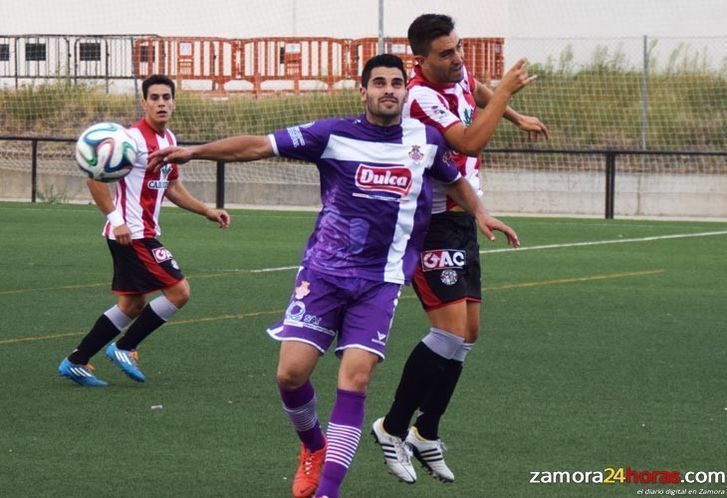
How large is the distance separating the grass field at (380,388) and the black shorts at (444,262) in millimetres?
772

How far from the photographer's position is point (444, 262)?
7.24 m

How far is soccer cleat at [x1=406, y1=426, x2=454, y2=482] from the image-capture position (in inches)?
268

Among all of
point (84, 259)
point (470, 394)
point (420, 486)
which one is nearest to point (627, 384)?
point (470, 394)

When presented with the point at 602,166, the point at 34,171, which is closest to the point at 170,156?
the point at 34,171

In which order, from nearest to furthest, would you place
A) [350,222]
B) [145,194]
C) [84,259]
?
[350,222] → [145,194] → [84,259]

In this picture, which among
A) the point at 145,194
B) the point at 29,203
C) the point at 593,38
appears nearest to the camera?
the point at 145,194

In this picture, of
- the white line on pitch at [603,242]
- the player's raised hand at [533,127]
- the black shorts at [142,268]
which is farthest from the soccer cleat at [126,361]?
the white line on pitch at [603,242]

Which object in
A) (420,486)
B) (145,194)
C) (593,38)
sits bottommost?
(420,486)

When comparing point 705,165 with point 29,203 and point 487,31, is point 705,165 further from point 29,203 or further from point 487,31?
point 29,203

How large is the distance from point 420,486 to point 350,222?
1.25 meters

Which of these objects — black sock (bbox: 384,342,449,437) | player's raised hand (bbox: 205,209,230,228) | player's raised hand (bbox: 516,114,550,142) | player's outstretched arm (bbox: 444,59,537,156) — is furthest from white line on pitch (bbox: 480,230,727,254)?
player's outstretched arm (bbox: 444,59,537,156)

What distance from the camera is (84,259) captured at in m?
17.1

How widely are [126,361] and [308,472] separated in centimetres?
301

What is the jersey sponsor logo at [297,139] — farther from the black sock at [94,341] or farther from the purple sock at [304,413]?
the black sock at [94,341]
